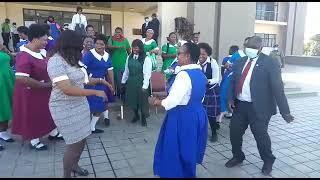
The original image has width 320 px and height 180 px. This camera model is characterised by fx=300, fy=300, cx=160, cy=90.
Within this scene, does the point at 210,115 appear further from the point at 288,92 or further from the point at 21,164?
the point at 288,92

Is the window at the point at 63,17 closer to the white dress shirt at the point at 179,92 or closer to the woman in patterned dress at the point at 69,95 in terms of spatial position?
the woman in patterned dress at the point at 69,95

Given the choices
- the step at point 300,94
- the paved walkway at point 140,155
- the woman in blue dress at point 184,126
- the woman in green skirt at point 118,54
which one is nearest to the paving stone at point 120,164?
the paved walkway at point 140,155

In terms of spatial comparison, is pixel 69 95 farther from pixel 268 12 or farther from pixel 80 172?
pixel 268 12

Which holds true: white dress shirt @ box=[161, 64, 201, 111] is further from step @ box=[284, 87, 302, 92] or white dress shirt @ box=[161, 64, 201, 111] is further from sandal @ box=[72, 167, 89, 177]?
step @ box=[284, 87, 302, 92]

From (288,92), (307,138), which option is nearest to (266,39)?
(288,92)

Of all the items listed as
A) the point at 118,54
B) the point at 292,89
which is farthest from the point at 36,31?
the point at 292,89

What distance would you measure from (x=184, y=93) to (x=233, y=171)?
5.24ft

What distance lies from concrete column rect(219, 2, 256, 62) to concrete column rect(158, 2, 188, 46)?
1263mm

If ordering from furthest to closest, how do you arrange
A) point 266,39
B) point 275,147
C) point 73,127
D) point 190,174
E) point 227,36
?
point 266,39
point 227,36
point 275,147
point 190,174
point 73,127

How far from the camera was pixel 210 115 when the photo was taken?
17.1 feet

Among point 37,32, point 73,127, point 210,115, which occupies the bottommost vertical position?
point 210,115

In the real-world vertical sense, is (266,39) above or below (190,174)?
above

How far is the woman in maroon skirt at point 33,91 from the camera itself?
404cm

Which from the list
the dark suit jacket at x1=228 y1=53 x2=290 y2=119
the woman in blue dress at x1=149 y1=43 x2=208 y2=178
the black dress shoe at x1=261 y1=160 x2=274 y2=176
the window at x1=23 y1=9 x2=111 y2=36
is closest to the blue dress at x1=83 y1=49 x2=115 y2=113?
the woman in blue dress at x1=149 y1=43 x2=208 y2=178
